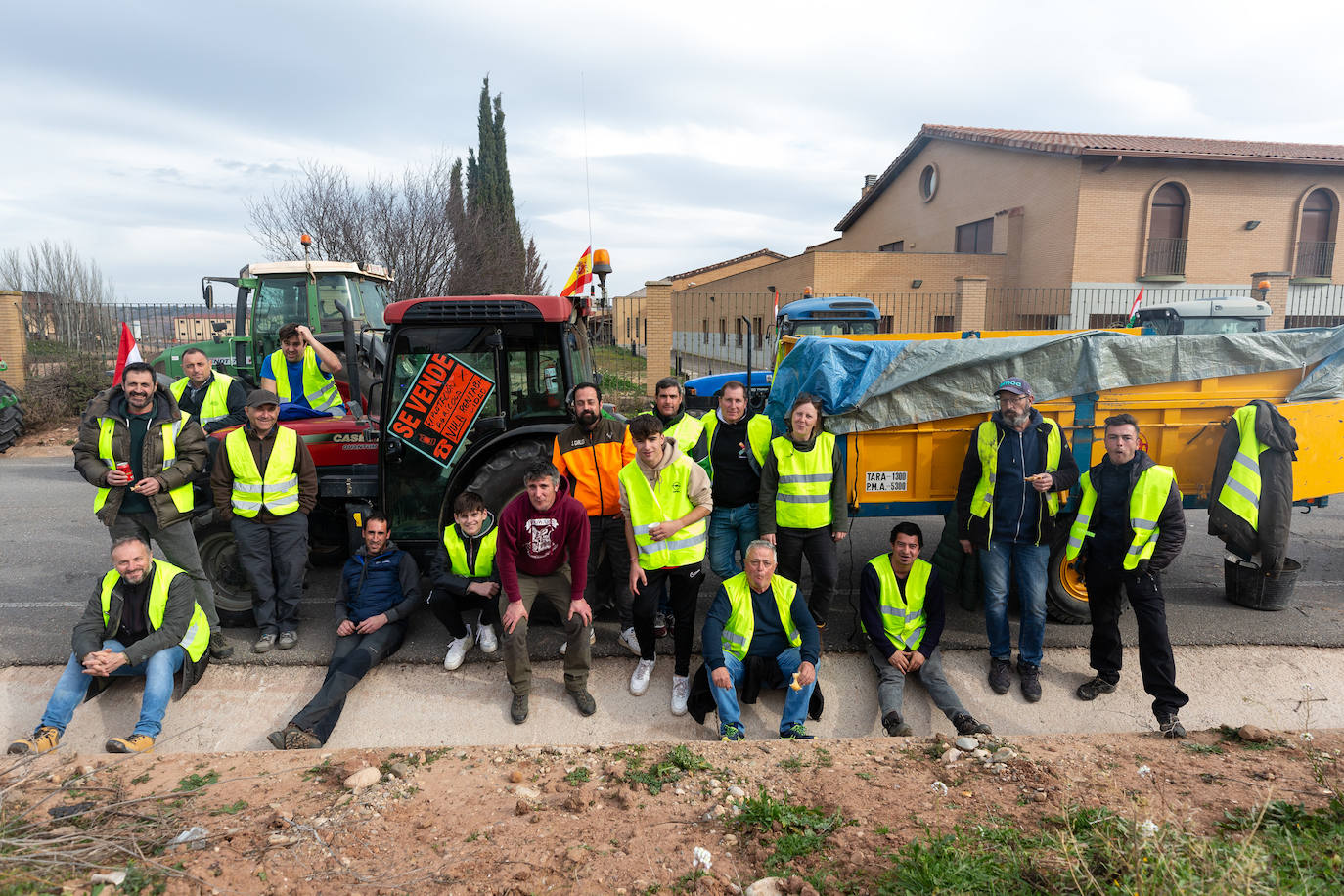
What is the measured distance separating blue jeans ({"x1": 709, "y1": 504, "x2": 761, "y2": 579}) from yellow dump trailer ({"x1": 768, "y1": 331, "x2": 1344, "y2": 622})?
0.74 m

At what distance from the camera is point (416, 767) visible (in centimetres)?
357

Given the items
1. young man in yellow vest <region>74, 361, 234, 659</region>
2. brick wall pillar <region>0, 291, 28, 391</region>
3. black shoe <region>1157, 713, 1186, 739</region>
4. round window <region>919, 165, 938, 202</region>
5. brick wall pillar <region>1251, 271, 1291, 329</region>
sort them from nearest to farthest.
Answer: black shoe <region>1157, 713, 1186, 739</region>
young man in yellow vest <region>74, 361, 234, 659</region>
brick wall pillar <region>0, 291, 28, 391</region>
brick wall pillar <region>1251, 271, 1291, 329</region>
round window <region>919, 165, 938, 202</region>

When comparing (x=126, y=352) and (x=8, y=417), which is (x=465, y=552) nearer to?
(x=126, y=352)

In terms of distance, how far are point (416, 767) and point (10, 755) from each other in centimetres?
231

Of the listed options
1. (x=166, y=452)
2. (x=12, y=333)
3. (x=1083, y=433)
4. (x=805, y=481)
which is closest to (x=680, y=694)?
(x=805, y=481)

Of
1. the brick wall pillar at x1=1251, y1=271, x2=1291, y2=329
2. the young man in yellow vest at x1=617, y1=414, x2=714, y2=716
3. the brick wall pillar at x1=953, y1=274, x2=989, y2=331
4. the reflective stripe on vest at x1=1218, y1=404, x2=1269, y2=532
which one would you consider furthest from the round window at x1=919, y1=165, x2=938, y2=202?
the young man in yellow vest at x1=617, y1=414, x2=714, y2=716

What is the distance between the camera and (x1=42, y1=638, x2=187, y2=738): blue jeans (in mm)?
4270

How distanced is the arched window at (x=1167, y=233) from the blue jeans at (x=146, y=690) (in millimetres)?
22442

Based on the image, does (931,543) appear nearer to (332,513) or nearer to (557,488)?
(557,488)

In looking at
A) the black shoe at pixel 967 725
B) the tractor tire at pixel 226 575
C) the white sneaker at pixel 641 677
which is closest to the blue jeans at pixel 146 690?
the tractor tire at pixel 226 575

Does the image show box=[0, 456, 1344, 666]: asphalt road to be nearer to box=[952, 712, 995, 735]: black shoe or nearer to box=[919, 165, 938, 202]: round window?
box=[952, 712, 995, 735]: black shoe

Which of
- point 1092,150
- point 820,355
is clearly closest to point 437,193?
point 1092,150

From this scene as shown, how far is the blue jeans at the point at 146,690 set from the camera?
4.27 metres

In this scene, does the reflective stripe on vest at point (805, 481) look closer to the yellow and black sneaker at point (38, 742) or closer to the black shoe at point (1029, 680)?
the black shoe at point (1029, 680)
